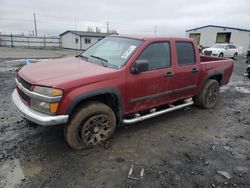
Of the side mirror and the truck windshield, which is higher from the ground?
the truck windshield

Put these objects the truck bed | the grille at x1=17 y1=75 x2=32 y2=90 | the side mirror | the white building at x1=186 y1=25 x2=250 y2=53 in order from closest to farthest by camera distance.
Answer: the grille at x1=17 y1=75 x2=32 y2=90 < the side mirror < the truck bed < the white building at x1=186 y1=25 x2=250 y2=53

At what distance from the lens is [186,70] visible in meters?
4.45


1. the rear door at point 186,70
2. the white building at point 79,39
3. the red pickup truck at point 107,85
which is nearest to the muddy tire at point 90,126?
the red pickup truck at point 107,85

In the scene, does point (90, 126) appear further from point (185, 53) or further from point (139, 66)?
point (185, 53)

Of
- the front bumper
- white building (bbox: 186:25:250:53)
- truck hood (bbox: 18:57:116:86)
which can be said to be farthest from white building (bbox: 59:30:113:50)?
the front bumper

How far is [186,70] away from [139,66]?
5.04 feet

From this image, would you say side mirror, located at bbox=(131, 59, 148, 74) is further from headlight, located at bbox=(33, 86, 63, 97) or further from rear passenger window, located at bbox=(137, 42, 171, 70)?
headlight, located at bbox=(33, 86, 63, 97)

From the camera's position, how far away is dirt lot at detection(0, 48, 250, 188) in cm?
278

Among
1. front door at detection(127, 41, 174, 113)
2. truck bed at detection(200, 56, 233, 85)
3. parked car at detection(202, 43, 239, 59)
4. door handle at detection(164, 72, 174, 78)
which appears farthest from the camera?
parked car at detection(202, 43, 239, 59)

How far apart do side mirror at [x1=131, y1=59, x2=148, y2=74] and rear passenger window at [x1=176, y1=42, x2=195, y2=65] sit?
3.92 feet

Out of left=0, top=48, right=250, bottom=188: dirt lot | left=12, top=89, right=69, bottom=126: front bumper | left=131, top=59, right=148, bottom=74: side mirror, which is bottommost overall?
left=0, top=48, right=250, bottom=188: dirt lot

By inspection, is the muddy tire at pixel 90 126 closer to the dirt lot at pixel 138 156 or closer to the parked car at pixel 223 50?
the dirt lot at pixel 138 156

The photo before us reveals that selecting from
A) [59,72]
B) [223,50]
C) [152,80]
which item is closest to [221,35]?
[223,50]

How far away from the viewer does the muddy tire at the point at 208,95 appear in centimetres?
534
